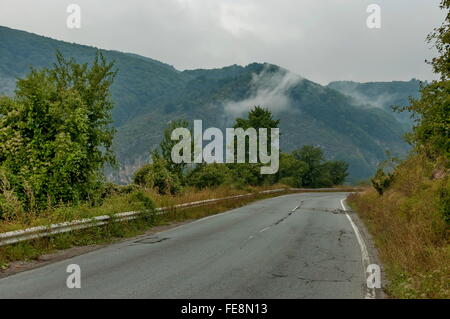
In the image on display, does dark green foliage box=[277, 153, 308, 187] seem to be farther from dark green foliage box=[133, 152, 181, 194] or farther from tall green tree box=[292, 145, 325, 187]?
dark green foliage box=[133, 152, 181, 194]

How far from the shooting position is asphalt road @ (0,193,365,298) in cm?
631

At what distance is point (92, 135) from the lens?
51.8ft

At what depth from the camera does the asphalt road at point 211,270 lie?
6312 mm

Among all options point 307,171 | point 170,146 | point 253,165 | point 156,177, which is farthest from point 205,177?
point 307,171

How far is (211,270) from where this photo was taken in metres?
7.82

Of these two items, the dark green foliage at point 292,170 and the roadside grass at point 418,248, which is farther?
the dark green foliage at point 292,170

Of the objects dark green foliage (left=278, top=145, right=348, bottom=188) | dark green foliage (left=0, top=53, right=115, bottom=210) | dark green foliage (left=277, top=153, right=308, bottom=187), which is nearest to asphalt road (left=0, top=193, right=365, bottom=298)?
dark green foliage (left=0, top=53, right=115, bottom=210)

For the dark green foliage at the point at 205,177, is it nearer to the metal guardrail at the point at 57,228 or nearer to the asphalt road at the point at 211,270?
the metal guardrail at the point at 57,228

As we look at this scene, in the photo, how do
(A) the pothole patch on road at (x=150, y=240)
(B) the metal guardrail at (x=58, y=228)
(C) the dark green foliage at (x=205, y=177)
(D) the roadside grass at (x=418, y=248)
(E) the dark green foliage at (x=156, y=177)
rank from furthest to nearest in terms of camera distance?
(C) the dark green foliage at (x=205, y=177)
(E) the dark green foliage at (x=156, y=177)
(A) the pothole patch on road at (x=150, y=240)
(B) the metal guardrail at (x=58, y=228)
(D) the roadside grass at (x=418, y=248)

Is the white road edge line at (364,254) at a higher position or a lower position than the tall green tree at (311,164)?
higher

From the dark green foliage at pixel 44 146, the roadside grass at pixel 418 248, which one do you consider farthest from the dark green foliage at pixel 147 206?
the roadside grass at pixel 418 248

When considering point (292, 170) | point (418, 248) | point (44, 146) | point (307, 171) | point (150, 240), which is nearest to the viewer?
point (418, 248)

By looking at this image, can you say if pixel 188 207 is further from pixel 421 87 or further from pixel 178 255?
pixel 421 87

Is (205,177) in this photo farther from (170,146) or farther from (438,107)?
(438,107)
